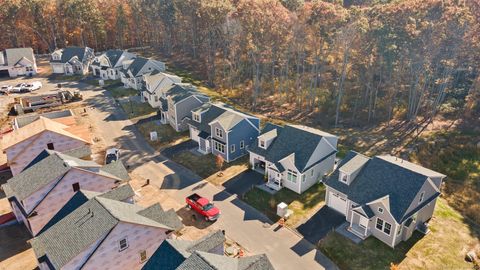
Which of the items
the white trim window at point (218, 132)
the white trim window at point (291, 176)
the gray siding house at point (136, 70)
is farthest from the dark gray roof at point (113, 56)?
the white trim window at point (291, 176)

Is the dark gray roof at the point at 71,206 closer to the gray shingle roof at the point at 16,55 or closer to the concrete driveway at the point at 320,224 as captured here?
the concrete driveway at the point at 320,224

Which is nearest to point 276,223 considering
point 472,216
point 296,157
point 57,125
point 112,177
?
point 296,157

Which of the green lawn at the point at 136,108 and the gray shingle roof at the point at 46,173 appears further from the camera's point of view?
the green lawn at the point at 136,108

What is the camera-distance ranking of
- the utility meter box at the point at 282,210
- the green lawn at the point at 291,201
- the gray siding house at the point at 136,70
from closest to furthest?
the utility meter box at the point at 282,210 < the green lawn at the point at 291,201 < the gray siding house at the point at 136,70

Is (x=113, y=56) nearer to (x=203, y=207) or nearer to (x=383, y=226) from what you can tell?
(x=203, y=207)

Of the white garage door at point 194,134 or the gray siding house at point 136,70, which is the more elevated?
the gray siding house at point 136,70

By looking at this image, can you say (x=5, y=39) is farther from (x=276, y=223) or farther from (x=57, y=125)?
(x=276, y=223)

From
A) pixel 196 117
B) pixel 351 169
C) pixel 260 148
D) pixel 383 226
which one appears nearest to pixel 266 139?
pixel 260 148
